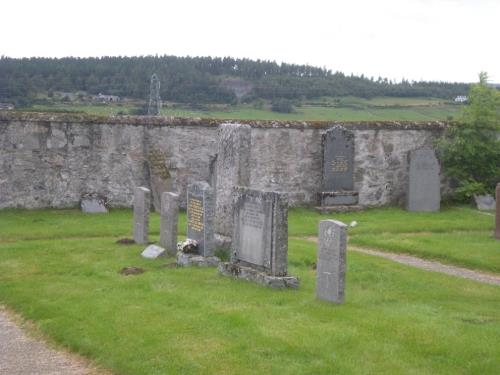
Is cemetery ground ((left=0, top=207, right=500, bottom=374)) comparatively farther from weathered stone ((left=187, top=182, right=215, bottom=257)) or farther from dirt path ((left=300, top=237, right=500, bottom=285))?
weathered stone ((left=187, top=182, right=215, bottom=257))

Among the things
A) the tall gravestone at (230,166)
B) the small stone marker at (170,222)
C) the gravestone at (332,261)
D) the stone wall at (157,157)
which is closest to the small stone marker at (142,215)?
the small stone marker at (170,222)

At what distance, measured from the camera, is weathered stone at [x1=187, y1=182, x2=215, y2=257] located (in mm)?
12570

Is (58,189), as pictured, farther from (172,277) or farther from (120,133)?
(172,277)

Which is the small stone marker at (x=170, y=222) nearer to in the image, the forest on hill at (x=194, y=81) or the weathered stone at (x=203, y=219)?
the weathered stone at (x=203, y=219)

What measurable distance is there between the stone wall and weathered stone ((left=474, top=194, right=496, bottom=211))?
2195 mm

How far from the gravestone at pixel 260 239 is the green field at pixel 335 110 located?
30.9 meters

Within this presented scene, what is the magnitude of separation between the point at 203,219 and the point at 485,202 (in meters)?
10.8

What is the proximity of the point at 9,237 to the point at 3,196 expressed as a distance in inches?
139

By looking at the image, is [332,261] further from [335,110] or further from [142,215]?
[335,110]

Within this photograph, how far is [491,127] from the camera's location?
70.4 ft

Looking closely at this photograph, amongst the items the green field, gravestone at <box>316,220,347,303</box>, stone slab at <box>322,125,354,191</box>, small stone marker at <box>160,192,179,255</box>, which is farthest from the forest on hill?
gravestone at <box>316,220,347,303</box>

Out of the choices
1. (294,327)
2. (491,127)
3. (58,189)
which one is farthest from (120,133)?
(294,327)

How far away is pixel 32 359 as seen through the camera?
26.2 ft

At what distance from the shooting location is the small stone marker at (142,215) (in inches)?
571
